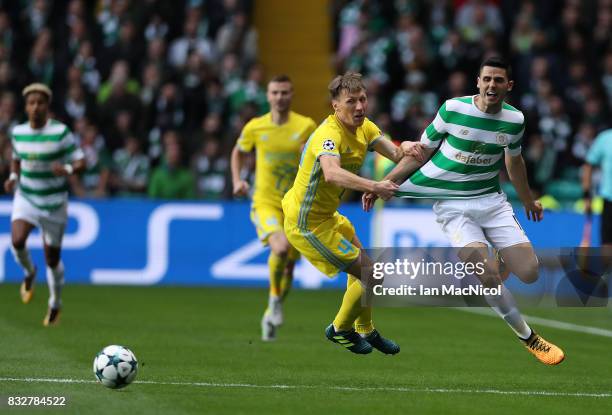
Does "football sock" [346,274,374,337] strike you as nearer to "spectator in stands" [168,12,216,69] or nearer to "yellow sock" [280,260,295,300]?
"yellow sock" [280,260,295,300]

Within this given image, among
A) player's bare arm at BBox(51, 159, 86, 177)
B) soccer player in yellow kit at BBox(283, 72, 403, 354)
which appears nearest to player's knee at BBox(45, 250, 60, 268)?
player's bare arm at BBox(51, 159, 86, 177)

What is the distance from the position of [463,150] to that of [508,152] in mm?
364

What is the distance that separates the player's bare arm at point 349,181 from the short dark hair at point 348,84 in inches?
21.1

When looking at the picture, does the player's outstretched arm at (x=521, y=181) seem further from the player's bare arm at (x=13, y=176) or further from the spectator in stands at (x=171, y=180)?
the spectator in stands at (x=171, y=180)

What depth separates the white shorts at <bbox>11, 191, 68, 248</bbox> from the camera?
12992 millimetres

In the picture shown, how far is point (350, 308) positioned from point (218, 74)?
1145 centimetres

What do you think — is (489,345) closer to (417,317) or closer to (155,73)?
(417,317)

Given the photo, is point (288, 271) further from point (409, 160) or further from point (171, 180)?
point (171, 180)

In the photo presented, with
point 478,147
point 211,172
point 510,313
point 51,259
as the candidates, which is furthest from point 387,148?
point 211,172

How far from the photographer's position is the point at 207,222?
18141 millimetres

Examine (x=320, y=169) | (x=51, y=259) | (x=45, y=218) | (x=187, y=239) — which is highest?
(x=320, y=169)

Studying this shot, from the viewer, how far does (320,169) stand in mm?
9430

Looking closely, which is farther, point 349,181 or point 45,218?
point 45,218

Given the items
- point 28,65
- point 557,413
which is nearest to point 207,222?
point 28,65
